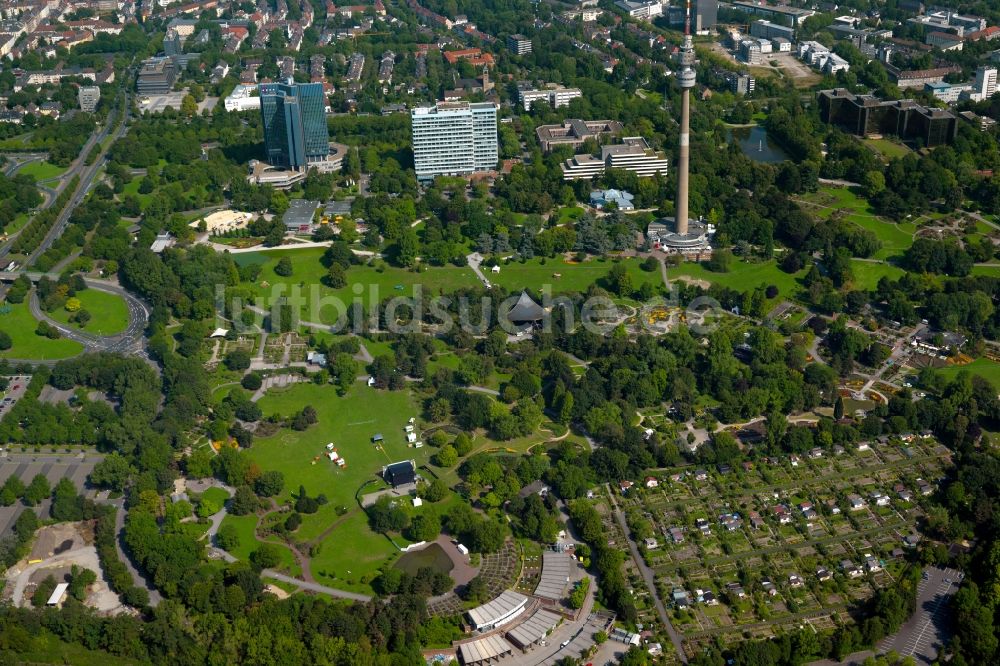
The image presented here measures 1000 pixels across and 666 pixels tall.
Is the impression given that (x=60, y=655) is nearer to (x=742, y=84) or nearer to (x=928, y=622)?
(x=928, y=622)

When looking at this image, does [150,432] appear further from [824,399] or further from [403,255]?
[824,399]

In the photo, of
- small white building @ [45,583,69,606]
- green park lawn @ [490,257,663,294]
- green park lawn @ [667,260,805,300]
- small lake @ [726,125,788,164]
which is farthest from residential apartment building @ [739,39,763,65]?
small white building @ [45,583,69,606]

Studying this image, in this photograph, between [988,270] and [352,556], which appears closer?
[352,556]

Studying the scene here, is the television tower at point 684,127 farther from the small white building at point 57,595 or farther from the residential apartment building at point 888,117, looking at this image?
the small white building at point 57,595

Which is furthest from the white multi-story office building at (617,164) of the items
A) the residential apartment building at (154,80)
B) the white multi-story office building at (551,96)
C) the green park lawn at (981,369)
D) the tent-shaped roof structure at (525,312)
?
the residential apartment building at (154,80)

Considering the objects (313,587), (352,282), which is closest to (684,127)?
(352,282)

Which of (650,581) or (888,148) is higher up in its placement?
(888,148)

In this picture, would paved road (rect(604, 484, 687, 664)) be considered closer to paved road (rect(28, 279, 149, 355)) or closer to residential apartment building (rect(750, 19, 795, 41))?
paved road (rect(28, 279, 149, 355))
